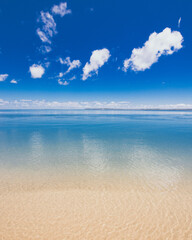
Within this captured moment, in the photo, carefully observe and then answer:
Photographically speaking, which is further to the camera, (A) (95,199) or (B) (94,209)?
(A) (95,199)

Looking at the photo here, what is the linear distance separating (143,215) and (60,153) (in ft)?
35.7

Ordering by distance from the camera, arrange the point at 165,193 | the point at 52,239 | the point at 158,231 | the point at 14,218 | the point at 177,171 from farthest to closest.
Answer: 1. the point at 177,171
2. the point at 165,193
3. the point at 14,218
4. the point at 158,231
5. the point at 52,239

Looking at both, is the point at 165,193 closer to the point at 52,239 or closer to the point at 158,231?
the point at 158,231

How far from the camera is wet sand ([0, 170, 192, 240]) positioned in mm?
4832

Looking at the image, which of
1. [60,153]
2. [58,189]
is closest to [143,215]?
[58,189]

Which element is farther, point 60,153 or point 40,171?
point 60,153

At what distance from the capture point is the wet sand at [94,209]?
15.9 feet

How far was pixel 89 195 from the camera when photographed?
22.9 feet

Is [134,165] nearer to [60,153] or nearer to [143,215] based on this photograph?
[143,215]

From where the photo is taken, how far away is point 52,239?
4.58 meters

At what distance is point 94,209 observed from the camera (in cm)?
597

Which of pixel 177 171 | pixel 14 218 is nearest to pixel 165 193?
pixel 177 171

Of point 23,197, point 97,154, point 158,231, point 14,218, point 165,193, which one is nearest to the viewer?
point 158,231

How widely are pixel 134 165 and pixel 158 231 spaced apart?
Answer: 21.1 ft
